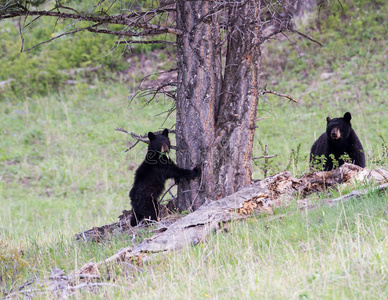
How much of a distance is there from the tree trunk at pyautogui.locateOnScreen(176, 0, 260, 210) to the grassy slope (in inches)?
44.6

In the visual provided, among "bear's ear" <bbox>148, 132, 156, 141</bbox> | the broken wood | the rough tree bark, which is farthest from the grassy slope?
the rough tree bark

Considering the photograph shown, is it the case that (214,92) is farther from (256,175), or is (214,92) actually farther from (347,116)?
(256,175)

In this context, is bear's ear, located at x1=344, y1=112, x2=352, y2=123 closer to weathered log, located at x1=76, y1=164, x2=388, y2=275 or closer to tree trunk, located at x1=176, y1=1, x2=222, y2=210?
weathered log, located at x1=76, y1=164, x2=388, y2=275

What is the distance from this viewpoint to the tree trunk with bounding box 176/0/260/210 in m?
5.97

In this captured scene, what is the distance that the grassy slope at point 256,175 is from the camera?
3867mm

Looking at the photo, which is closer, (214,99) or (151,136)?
(214,99)

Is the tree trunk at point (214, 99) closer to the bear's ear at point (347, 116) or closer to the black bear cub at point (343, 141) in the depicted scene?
the black bear cub at point (343, 141)

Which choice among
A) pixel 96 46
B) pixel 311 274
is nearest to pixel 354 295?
pixel 311 274

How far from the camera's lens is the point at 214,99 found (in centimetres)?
627

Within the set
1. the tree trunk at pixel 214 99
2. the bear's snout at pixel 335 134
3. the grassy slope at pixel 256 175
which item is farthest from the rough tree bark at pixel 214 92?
the bear's snout at pixel 335 134

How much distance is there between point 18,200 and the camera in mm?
11602

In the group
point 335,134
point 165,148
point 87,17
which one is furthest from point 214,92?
point 335,134

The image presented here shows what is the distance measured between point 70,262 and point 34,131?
32.1ft

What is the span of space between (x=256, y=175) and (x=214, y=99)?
571 centimetres
